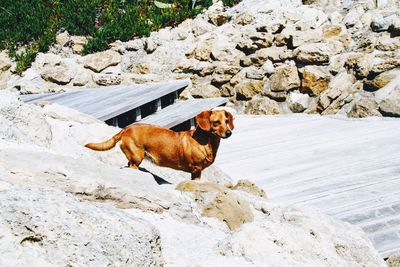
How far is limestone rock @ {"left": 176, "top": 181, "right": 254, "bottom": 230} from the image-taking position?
3596 millimetres

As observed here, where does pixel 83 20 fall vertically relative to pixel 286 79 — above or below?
above

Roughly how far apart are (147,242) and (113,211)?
11.4 inches

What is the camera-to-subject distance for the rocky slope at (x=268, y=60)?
10.3m

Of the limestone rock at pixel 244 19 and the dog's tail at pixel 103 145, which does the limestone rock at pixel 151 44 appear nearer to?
the limestone rock at pixel 244 19

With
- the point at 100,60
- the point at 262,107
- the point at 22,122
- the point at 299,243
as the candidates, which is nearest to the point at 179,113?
the point at 262,107

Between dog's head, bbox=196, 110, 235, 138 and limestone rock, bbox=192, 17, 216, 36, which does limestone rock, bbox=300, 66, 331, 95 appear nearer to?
limestone rock, bbox=192, 17, 216, 36

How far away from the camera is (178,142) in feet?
15.5

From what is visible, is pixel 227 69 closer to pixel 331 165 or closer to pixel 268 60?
pixel 268 60

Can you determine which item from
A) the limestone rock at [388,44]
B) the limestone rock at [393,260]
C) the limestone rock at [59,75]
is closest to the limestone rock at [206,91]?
the limestone rock at [59,75]

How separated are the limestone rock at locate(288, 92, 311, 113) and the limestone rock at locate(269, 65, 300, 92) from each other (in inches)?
8.7

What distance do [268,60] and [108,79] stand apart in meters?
4.26

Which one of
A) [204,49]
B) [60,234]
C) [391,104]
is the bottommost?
[391,104]

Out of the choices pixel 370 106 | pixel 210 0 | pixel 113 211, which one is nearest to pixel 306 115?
pixel 370 106

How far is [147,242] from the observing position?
7.90 ft
